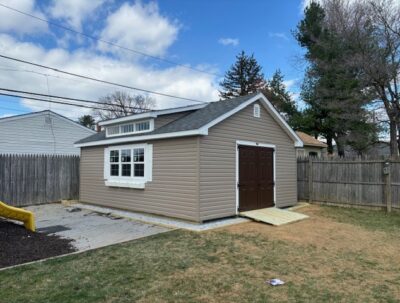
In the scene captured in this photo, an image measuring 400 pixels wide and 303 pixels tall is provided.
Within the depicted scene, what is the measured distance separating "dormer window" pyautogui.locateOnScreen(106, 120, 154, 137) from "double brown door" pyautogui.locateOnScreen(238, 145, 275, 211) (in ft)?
10.4

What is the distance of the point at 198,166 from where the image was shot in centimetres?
893

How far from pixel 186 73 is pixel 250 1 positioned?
744cm

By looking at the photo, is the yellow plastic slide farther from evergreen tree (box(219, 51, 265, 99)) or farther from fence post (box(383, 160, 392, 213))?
evergreen tree (box(219, 51, 265, 99))

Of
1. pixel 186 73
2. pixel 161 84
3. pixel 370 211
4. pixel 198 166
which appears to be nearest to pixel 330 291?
pixel 198 166

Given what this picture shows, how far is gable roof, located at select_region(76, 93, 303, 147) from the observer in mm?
9164

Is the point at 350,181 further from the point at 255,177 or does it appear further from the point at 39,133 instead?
the point at 39,133

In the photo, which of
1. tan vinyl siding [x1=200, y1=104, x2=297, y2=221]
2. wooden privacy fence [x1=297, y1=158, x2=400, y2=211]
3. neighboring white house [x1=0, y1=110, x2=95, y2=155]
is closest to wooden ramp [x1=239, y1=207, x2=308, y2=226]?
tan vinyl siding [x1=200, y1=104, x2=297, y2=221]

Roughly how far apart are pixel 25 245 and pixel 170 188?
4.06 metres

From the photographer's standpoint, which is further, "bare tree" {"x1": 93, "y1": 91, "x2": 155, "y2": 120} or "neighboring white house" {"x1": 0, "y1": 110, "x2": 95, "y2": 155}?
"bare tree" {"x1": 93, "y1": 91, "x2": 155, "y2": 120}

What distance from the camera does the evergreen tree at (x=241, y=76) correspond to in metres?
36.9

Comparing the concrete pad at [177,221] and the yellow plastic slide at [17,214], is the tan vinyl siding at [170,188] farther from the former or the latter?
the yellow plastic slide at [17,214]

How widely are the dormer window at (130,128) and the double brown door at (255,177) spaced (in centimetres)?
317

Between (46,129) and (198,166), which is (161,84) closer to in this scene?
(46,129)

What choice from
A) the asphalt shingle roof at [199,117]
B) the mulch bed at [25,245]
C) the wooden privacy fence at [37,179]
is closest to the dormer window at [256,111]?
the asphalt shingle roof at [199,117]
